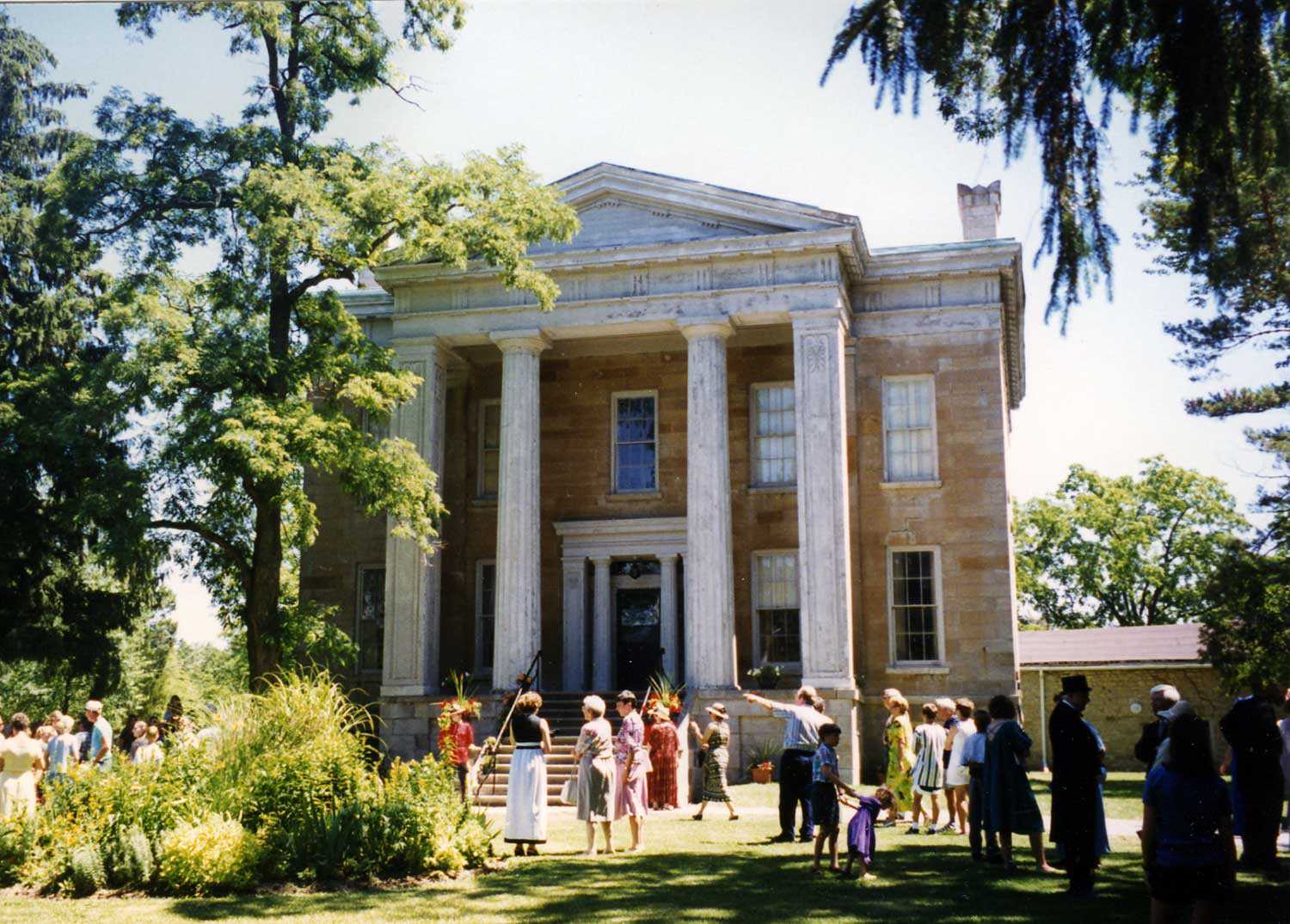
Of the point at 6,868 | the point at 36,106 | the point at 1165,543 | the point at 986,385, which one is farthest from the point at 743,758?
the point at 1165,543

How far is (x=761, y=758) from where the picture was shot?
23.1 metres

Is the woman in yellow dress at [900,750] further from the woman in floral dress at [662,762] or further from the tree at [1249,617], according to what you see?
the tree at [1249,617]

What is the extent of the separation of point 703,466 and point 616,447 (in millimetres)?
4195

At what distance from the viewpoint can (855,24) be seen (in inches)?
286

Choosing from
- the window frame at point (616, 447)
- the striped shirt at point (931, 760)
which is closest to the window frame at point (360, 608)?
the window frame at point (616, 447)

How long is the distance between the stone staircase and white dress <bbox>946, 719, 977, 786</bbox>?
6.39m

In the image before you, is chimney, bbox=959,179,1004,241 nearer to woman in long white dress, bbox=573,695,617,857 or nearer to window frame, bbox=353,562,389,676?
window frame, bbox=353,562,389,676

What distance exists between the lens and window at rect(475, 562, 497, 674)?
28.3m

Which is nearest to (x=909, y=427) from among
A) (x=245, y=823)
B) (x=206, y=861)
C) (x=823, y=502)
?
(x=823, y=502)

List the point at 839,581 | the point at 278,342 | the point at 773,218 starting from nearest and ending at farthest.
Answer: the point at 278,342 → the point at 839,581 → the point at 773,218

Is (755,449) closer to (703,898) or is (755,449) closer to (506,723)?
(506,723)

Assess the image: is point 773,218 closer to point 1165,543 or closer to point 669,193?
point 669,193

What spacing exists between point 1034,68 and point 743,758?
1810 cm

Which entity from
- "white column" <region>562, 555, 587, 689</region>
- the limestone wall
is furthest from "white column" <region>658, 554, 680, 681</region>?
the limestone wall
